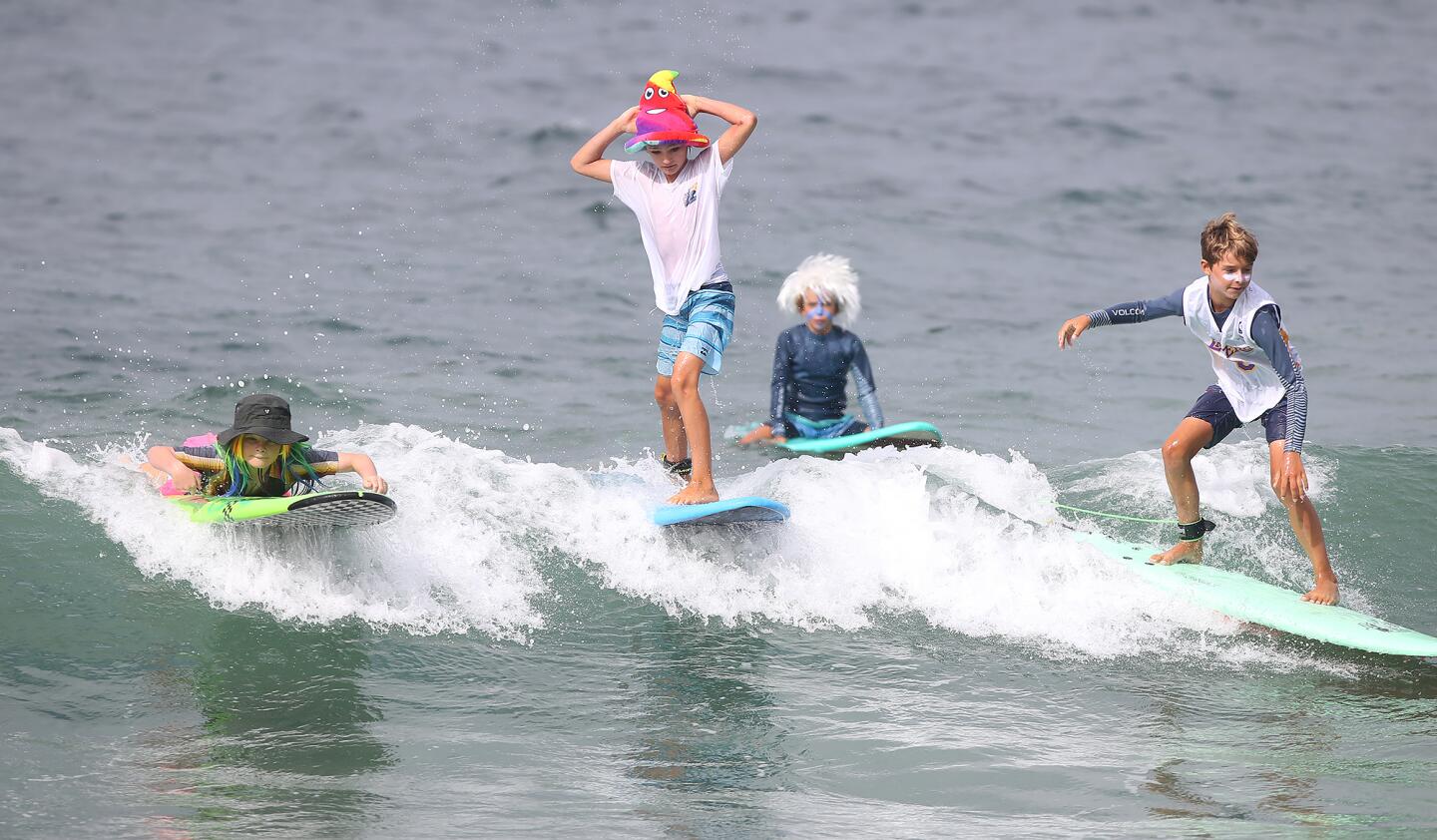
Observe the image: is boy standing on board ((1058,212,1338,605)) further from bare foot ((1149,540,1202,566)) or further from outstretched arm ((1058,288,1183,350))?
bare foot ((1149,540,1202,566))

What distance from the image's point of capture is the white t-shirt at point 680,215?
24.8 feet

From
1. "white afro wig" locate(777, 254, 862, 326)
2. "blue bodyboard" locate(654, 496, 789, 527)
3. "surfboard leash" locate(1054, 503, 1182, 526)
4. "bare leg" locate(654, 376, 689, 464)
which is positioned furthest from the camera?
"white afro wig" locate(777, 254, 862, 326)

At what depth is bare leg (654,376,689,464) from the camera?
811 centimetres

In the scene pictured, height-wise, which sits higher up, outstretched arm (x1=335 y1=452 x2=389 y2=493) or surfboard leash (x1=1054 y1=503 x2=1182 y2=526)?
outstretched arm (x1=335 y1=452 x2=389 y2=493)

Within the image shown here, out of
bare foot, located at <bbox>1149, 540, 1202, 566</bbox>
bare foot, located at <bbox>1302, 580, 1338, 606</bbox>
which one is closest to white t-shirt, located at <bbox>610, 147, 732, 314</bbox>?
bare foot, located at <bbox>1149, 540, 1202, 566</bbox>

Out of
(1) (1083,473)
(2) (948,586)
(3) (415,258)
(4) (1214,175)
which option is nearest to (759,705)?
(2) (948,586)

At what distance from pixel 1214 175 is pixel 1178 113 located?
5.14 meters

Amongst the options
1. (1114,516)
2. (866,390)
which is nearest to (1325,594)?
(1114,516)

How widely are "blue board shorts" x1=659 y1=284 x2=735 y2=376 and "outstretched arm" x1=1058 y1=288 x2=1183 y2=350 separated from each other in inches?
65.6

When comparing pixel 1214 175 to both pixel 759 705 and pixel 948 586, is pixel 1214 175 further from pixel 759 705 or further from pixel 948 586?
pixel 759 705

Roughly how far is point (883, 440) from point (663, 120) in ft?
10.4

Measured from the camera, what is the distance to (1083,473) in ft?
33.0

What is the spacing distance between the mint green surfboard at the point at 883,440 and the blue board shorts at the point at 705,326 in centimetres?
232

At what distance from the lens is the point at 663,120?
750cm
